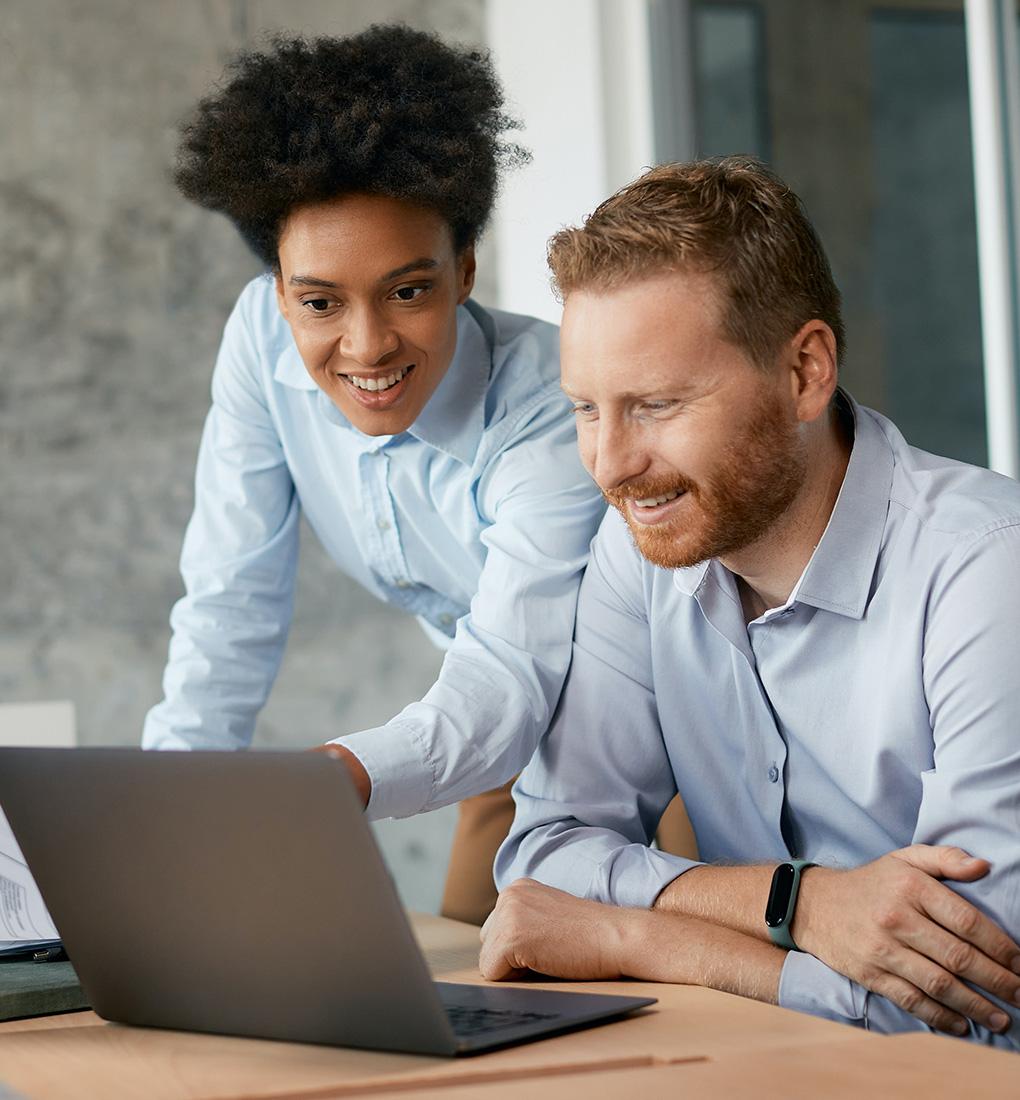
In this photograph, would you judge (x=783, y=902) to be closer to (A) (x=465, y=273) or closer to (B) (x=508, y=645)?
(B) (x=508, y=645)

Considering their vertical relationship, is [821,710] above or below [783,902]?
above

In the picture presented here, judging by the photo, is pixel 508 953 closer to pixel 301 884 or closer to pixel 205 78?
pixel 301 884

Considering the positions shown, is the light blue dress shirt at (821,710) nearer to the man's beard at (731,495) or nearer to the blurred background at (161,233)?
the man's beard at (731,495)

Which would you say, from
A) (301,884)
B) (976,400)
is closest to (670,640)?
(301,884)

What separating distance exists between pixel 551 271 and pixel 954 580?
52 centimetres

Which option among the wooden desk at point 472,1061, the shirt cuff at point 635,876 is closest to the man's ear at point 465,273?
the shirt cuff at point 635,876

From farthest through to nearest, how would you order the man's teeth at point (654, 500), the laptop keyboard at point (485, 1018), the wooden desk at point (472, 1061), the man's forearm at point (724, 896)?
1. the man's teeth at point (654, 500)
2. the man's forearm at point (724, 896)
3. the laptop keyboard at point (485, 1018)
4. the wooden desk at point (472, 1061)

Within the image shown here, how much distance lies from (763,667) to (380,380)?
0.59m

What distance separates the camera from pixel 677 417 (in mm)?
1436

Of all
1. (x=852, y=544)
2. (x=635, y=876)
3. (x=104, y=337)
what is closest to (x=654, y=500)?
(x=852, y=544)

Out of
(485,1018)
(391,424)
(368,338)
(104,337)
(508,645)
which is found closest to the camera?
(485,1018)

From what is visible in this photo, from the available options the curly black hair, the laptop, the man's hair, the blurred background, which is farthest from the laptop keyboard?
the blurred background

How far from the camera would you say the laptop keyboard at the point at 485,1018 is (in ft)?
3.43

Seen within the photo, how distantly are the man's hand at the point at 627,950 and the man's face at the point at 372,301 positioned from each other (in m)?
0.72
